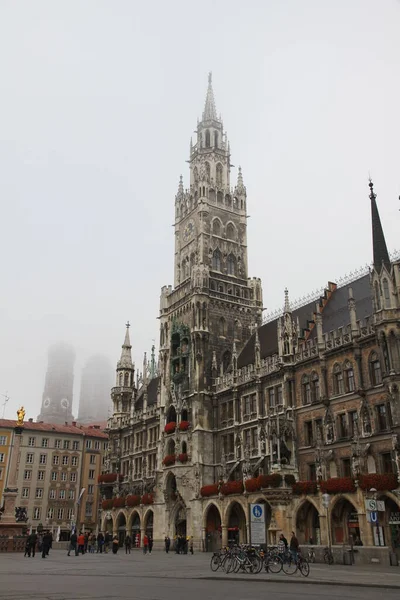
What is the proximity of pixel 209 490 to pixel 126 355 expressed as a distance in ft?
107

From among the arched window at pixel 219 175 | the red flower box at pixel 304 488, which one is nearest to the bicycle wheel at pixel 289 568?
the red flower box at pixel 304 488

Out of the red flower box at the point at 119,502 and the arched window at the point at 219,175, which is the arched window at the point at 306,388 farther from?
the red flower box at the point at 119,502

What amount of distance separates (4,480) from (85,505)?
1251 cm

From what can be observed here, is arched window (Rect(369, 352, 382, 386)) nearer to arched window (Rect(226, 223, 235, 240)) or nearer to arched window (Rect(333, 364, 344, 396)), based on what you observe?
arched window (Rect(333, 364, 344, 396))

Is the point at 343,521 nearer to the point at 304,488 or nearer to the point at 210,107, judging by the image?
the point at 304,488

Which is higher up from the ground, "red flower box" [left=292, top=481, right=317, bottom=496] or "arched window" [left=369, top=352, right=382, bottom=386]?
"arched window" [left=369, top=352, right=382, bottom=386]

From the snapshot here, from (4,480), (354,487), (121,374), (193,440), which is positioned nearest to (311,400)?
(354,487)

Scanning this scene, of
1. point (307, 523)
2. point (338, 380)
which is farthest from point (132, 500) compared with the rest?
point (338, 380)

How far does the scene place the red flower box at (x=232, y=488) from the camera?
46622 mm

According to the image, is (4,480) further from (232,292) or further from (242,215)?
(242,215)

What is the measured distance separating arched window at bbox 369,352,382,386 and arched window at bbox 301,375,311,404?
21.5 ft

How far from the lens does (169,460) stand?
56750mm

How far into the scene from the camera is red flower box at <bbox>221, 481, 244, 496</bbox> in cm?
4662

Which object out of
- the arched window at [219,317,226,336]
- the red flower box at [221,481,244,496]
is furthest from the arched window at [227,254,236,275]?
the red flower box at [221,481,244,496]
